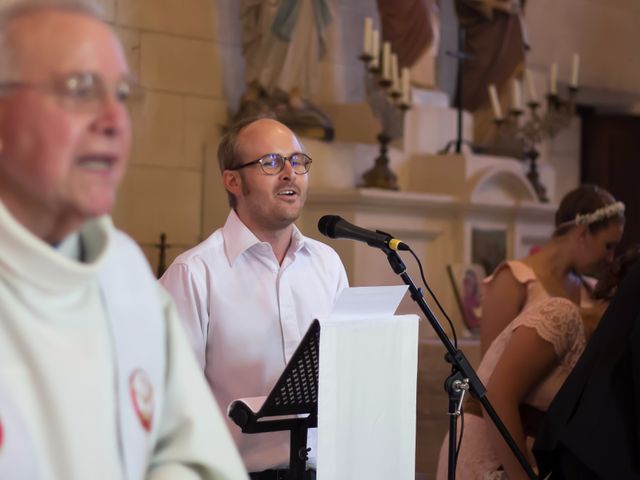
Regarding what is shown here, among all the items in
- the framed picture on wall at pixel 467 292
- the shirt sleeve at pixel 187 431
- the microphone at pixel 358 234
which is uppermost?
the microphone at pixel 358 234

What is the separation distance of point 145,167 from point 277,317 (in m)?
5.26

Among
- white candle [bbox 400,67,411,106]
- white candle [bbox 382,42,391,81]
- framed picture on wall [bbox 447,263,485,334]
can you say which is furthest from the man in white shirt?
white candle [bbox 400,67,411,106]

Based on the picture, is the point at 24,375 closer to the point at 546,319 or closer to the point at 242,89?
the point at 546,319

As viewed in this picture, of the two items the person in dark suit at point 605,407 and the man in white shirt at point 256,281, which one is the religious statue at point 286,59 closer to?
the man in white shirt at point 256,281

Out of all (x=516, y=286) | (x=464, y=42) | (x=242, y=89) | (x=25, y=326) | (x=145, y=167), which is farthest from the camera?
(x=464, y=42)

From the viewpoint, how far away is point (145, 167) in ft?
27.5

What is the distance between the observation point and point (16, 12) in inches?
57.5

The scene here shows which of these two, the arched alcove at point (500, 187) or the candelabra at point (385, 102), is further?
the arched alcove at point (500, 187)

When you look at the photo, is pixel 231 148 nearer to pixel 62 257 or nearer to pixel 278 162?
pixel 278 162

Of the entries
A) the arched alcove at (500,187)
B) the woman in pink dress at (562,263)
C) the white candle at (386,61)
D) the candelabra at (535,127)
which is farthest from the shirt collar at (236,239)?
the candelabra at (535,127)

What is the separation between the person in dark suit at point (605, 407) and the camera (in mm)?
3111

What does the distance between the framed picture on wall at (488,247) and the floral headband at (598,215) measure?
417cm

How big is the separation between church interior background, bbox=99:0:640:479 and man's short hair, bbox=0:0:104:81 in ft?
18.4

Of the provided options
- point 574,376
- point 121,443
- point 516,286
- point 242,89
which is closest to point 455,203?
point 242,89
